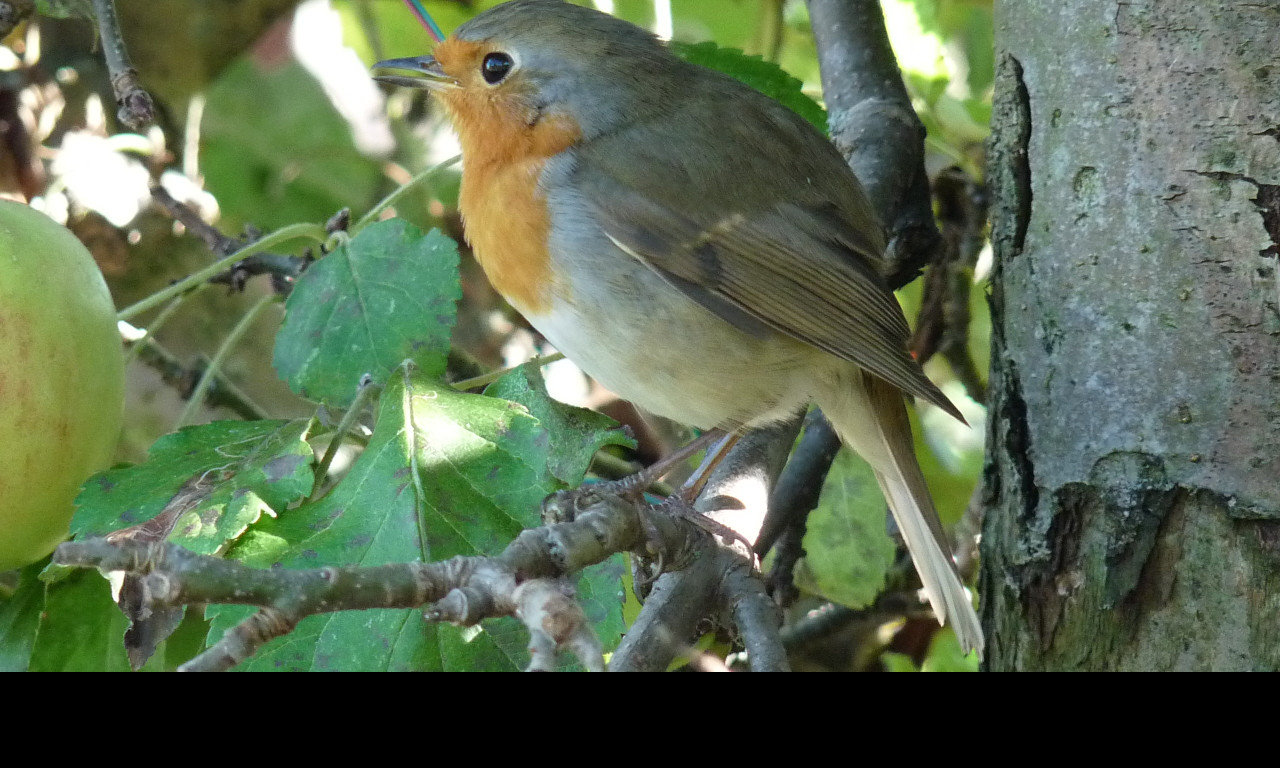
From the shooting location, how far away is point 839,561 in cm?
253

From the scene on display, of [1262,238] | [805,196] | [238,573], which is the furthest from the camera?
[805,196]

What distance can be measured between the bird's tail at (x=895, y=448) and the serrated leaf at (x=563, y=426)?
62 cm

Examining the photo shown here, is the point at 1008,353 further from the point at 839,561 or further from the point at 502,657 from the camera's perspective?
the point at 502,657

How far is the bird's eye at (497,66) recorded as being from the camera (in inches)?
97.3

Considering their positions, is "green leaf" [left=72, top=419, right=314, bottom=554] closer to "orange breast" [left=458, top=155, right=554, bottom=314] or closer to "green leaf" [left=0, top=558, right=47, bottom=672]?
"green leaf" [left=0, top=558, right=47, bottom=672]

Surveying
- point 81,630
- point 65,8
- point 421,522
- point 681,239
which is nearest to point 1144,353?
point 681,239

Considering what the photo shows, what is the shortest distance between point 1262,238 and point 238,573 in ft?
4.69

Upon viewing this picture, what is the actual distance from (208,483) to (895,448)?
1.27 meters

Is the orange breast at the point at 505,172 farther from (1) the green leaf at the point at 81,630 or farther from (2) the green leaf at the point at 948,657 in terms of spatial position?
(2) the green leaf at the point at 948,657

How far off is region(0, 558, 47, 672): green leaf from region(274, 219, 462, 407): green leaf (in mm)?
506

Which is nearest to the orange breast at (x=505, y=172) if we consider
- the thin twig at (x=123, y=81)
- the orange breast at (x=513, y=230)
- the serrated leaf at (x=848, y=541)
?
the orange breast at (x=513, y=230)

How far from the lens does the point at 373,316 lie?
80.1 inches

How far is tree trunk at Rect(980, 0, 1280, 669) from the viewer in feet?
5.46
